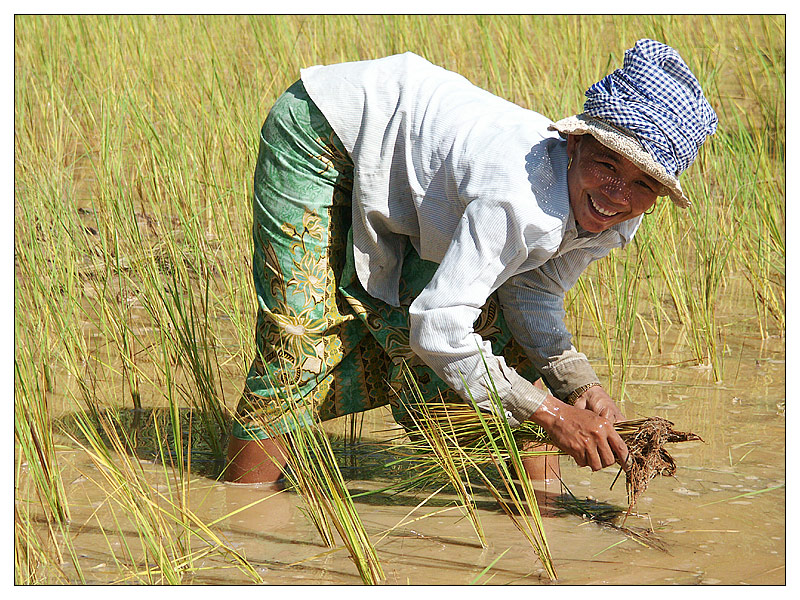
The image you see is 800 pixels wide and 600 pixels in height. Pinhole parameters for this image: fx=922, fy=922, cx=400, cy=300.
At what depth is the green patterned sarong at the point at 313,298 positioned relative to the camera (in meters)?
2.30

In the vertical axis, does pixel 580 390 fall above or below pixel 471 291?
below

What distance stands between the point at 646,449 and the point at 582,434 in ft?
0.58

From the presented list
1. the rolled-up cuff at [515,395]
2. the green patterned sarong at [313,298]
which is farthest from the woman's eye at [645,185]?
the green patterned sarong at [313,298]

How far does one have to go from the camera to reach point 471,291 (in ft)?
6.40

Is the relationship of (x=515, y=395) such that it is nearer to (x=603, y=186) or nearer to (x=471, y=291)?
(x=471, y=291)

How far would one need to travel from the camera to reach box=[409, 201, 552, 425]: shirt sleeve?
1.92m

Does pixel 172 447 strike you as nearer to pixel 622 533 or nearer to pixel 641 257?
pixel 622 533

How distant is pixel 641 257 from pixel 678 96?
145cm

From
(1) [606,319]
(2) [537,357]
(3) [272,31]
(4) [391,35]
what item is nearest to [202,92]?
(3) [272,31]

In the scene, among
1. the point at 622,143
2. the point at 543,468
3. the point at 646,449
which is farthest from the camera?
the point at 543,468

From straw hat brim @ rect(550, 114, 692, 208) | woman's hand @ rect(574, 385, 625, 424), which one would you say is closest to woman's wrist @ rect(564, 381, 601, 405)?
woman's hand @ rect(574, 385, 625, 424)

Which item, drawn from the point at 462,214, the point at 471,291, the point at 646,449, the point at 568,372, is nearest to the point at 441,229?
the point at 462,214

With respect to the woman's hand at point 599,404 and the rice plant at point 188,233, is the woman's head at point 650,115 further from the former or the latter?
the rice plant at point 188,233

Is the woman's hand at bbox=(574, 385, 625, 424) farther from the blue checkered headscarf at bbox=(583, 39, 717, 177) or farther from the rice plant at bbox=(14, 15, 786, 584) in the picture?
the blue checkered headscarf at bbox=(583, 39, 717, 177)
